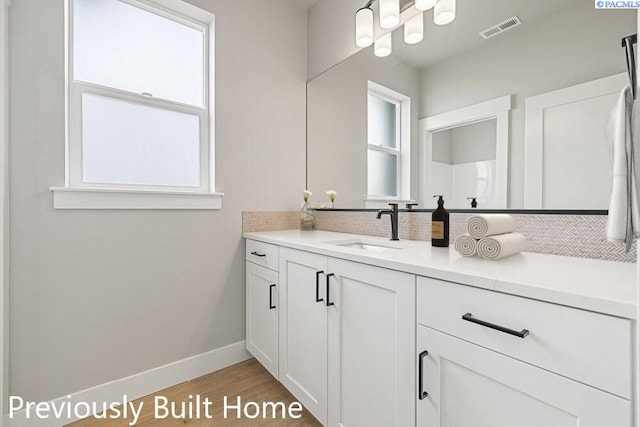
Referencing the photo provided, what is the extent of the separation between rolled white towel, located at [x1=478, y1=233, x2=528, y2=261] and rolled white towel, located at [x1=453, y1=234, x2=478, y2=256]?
0.06 ft

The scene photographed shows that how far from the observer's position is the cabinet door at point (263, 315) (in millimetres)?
1673

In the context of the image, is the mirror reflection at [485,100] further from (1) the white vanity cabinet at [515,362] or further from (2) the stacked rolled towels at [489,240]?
(1) the white vanity cabinet at [515,362]

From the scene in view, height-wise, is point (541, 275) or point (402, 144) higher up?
point (402, 144)

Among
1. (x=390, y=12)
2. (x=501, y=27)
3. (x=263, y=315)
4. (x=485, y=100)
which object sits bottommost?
(x=263, y=315)

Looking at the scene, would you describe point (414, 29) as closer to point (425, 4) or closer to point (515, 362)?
point (425, 4)

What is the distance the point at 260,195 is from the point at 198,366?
1.16m

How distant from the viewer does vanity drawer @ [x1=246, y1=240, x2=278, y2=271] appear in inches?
66.1

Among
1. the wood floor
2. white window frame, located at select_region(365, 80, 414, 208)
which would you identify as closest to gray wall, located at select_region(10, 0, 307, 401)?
the wood floor

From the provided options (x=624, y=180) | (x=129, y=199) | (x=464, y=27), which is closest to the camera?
(x=624, y=180)

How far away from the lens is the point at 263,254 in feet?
5.90

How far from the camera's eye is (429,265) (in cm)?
90

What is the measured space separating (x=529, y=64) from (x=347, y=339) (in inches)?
52.5

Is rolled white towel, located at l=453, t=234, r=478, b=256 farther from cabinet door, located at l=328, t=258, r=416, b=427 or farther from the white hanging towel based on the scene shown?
the white hanging towel

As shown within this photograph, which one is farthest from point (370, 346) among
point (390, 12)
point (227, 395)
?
point (390, 12)
